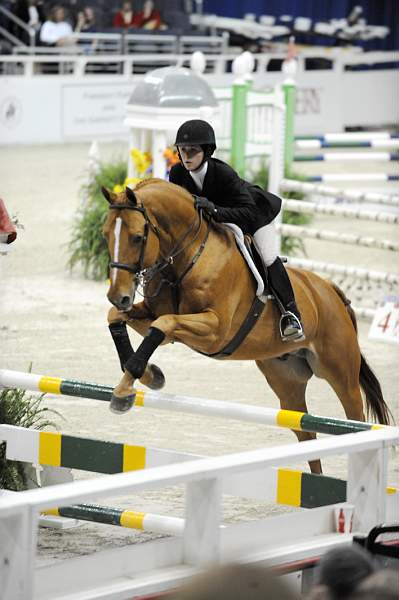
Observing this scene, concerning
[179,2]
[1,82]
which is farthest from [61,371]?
[179,2]

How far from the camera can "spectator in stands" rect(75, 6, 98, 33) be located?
68.3 feet

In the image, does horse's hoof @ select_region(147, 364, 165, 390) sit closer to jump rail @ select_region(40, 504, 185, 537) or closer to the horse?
the horse

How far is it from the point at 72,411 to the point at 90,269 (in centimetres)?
424

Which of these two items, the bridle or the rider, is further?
the rider

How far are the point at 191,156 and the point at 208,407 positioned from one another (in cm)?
112

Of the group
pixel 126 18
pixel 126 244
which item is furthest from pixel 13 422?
pixel 126 18

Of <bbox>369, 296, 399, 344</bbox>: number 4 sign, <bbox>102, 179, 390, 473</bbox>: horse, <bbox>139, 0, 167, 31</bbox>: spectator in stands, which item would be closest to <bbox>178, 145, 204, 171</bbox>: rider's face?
<bbox>102, 179, 390, 473</bbox>: horse

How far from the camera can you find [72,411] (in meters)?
6.98

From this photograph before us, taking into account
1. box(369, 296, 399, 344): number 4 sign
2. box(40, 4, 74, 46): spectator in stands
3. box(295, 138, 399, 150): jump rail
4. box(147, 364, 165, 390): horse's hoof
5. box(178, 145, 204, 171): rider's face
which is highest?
box(40, 4, 74, 46): spectator in stands

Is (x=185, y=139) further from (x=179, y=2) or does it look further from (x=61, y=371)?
(x=179, y=2)

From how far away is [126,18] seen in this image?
21.6m

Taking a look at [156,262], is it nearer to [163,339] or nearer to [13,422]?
[163,339]

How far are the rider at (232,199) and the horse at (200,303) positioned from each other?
68mm

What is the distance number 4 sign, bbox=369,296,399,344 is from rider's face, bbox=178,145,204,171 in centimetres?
408
